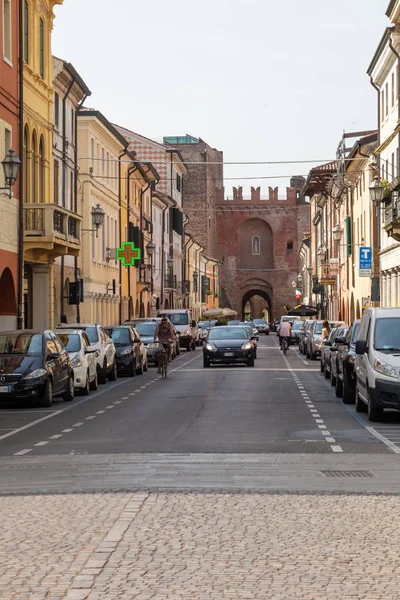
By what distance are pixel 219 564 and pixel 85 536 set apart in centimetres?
134

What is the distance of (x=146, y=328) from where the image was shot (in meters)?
48.3

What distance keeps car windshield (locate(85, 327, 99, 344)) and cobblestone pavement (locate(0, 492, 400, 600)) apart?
21579mm

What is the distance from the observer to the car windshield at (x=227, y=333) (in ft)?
140

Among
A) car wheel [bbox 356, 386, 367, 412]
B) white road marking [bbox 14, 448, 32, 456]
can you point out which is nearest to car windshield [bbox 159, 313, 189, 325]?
car wheel [bbox 356, 386, 367, 412]

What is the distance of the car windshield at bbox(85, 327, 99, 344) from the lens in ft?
105

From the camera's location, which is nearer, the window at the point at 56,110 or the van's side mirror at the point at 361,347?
the van's side mirror at the point at 361,347

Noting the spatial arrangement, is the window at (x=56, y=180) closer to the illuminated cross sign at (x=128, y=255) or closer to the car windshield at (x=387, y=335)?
the illuminated cross sign at (x=128, y=255)

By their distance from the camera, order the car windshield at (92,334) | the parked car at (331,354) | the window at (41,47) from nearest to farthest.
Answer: the parked car at (331,354) → the car windshield at (92,334) → the window at (41,47)

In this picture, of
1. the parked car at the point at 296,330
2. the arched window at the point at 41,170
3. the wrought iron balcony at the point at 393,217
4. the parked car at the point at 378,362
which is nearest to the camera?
the parked car at the point at 378,362

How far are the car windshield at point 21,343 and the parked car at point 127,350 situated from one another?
12.4m

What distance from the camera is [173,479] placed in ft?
38.4

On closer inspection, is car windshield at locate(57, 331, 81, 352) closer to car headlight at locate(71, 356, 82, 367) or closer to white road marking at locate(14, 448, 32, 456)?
car headlight at locate(71, 356, 82, 367)

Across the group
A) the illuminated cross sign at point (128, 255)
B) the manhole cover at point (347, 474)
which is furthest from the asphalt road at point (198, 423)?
the illuminated cross sign at point (128, 255)

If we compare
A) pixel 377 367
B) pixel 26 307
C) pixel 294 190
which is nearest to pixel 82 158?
pixel 26 307
